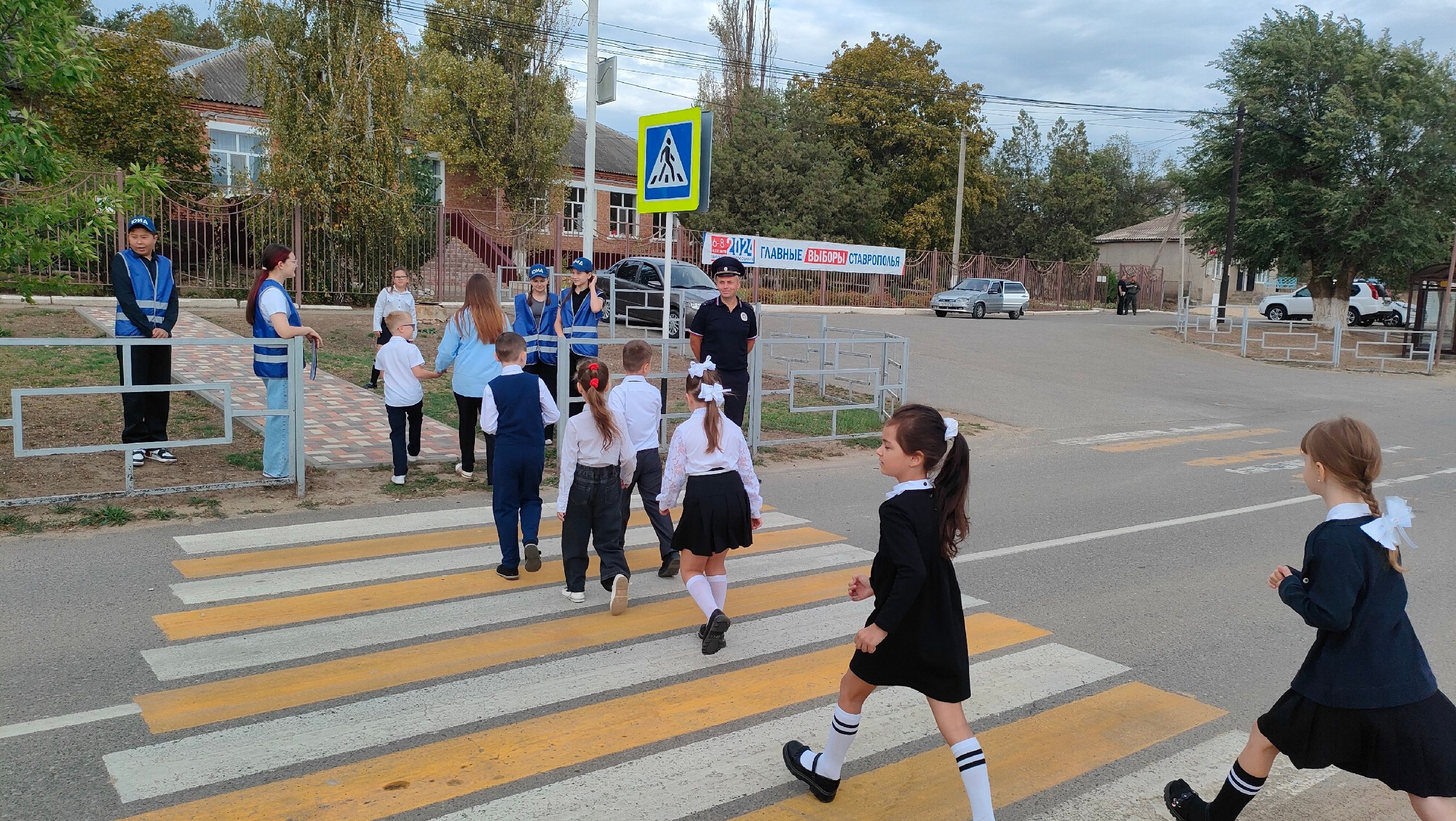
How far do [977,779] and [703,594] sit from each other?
211cm

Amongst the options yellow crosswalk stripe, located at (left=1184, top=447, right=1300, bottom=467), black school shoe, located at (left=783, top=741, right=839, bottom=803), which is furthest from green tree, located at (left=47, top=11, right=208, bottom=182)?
black school shoe, located at (left=783, top=741, right=839, bottom=803)

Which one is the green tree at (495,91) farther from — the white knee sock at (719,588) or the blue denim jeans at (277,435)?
the white knee sock at (719,588)

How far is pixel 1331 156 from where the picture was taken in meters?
28.5

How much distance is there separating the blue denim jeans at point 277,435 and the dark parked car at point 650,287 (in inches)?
519

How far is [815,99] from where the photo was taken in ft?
144

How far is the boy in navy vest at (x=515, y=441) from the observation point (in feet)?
19.2

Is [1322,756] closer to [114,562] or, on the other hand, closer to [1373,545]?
[1373,545]

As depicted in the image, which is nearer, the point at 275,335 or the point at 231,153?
the point at 275,335

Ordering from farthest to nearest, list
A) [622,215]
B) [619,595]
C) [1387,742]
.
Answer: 1. [622,215]
2. [619,595]
3. [1387,742]

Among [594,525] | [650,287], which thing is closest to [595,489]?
[594,525]

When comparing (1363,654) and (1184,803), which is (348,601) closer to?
(1184,803)

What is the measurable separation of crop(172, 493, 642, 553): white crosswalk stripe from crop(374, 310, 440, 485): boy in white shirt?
91cm

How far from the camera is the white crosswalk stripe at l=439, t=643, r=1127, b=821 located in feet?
11.3

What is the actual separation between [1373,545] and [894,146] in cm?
4420
